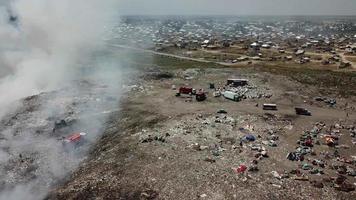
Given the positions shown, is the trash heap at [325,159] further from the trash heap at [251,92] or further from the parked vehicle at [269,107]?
the trash heap at [251,92]

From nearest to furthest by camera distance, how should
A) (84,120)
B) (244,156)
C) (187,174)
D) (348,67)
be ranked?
(187,174)
(244,156)
(84,120)
(348,67)

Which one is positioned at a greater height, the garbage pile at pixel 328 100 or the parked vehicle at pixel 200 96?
the parked vehicle at pixel 200 96

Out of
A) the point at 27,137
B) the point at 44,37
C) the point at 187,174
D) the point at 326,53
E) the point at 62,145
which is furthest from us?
the point at 326,53

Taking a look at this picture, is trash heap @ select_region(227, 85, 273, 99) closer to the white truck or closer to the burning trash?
the white truck

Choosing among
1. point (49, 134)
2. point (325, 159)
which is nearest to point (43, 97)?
point (49, 134)

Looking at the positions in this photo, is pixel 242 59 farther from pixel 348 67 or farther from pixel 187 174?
pixel 187 174

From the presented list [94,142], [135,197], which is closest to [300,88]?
[94,142]

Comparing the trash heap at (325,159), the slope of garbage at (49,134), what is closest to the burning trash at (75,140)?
the slope of garbage at (49,134)

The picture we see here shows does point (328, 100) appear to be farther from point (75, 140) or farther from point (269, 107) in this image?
point (75, 140)

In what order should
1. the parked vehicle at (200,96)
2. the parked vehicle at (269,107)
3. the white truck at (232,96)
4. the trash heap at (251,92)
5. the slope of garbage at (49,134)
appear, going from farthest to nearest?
the trash heap at (251,92), the parked vehicle at (200,96), the white truck at (232,96), the parked vehicle at (269,107), the slope of garbage at (49,134)
